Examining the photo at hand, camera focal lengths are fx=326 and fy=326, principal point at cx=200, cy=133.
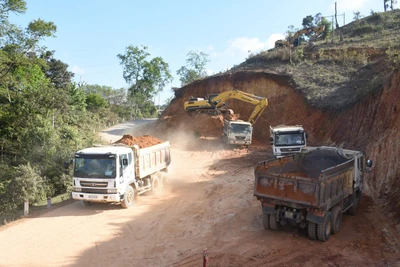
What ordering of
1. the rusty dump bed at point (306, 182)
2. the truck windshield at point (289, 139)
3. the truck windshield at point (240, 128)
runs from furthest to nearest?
the truck windshield at point (240, 128)
the truck windshield at point (289, 139)
the rusty dump bed at point (306, 182)

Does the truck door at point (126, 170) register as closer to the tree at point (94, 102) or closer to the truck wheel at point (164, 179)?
the truck wheel at point (164, 179)

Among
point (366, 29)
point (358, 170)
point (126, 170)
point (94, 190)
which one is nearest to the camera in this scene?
point (358, 170)

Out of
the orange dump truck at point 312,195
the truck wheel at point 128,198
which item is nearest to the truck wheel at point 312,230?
the orange dump truck at point 312,195

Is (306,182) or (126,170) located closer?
(306,182)

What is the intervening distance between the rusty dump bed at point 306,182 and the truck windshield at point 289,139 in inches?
303

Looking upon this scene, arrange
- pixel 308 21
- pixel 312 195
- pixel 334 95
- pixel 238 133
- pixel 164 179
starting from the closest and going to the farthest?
1. pixel 312 195
2. pixel 164 179
3. pixel 238 133
4. pixel 334 95
5. pixel 308 21

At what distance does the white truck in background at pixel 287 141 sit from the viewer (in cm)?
1911

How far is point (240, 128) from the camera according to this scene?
26172mm

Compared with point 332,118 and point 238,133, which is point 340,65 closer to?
point 332,118

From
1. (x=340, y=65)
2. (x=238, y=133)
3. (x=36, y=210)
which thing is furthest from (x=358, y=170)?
(x=340, y=65)

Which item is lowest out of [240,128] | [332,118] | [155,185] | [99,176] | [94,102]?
[155,185]

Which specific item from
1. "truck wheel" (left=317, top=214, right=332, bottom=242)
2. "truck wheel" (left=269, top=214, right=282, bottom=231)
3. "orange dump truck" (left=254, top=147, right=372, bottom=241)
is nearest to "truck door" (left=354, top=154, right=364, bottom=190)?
"orange dump truck" (left=254, top=147, right=372, bottom=241)

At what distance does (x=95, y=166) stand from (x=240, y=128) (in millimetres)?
→ 15702

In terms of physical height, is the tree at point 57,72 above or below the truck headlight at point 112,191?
above
